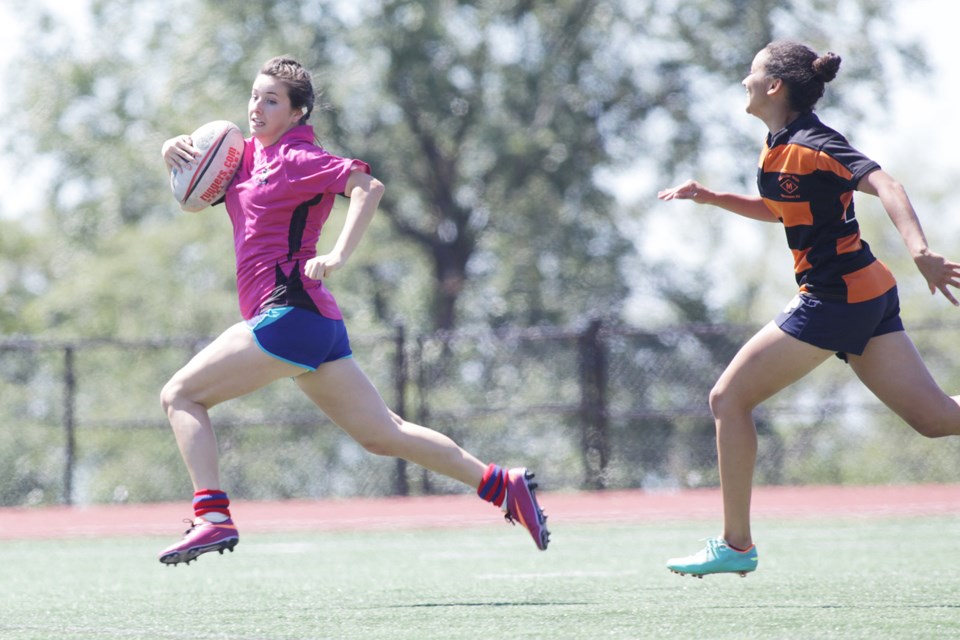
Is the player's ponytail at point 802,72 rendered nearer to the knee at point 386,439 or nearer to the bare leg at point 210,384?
the knee at point 386,439

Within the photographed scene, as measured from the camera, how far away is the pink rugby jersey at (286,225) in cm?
541

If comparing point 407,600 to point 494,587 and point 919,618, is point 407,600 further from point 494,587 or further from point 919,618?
point 919,618

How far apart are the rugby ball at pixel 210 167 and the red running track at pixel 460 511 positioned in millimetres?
6625

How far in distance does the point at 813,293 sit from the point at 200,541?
2.37 meters

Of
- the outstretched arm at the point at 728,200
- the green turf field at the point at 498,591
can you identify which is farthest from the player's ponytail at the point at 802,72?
the green turf field at the point at 498,591

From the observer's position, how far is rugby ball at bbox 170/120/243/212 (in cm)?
565

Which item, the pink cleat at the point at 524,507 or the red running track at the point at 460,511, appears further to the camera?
the red running track at the point at 460,511

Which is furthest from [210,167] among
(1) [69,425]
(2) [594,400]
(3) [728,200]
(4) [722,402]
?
(1) [69,425]

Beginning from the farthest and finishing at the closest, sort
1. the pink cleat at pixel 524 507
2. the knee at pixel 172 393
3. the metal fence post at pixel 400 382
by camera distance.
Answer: the metal fence post at pixel 400 382 → the pink cleat at pixel 524 507 → the knee at pixel 172 393

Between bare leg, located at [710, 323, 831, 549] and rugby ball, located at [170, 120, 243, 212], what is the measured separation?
6.84 feet

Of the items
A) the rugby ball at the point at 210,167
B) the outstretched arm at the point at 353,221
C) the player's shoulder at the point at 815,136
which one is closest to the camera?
the player's shoulder at the point at 815,136

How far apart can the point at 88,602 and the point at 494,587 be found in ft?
5.51

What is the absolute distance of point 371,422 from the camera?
561 centimetres

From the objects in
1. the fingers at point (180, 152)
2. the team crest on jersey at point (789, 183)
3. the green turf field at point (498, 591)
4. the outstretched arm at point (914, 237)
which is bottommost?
the green turf field at point (498, 591)
